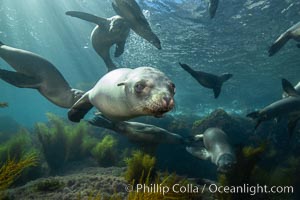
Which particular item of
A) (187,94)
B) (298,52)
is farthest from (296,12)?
(187,94)

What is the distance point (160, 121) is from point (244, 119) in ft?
16.3

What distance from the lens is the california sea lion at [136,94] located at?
10.7 feet

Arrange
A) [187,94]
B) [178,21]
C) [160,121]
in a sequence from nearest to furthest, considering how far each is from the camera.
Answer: [160,121] → [178,21] → [187,94]

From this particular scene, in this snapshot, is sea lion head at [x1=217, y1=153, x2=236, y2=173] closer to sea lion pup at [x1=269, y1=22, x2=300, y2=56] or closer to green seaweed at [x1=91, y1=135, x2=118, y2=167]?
sea lion pup at [x1=269, y1=22, x2=300, y2=56]

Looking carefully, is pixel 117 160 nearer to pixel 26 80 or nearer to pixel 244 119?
pixel 26 80

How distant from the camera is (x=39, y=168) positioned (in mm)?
10539

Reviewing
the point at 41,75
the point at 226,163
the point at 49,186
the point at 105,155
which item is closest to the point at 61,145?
the point at 105,155

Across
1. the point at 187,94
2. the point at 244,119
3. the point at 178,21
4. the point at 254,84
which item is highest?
the point at 178,21

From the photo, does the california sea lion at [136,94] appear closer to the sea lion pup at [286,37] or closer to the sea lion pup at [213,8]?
the sea lion pup at [213,8]

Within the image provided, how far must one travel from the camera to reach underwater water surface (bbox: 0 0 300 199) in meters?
12.2

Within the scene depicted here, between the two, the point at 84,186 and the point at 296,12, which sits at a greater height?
the point at 296,12

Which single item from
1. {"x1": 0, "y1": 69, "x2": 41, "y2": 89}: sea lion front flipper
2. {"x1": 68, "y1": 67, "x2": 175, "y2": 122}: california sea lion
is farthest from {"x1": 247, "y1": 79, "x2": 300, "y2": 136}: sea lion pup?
{"x1": 0, "y1": 69, "x2": 41, "y2": 89}: sea lion front flipper

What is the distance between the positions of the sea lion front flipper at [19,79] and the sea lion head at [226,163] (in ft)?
15.4

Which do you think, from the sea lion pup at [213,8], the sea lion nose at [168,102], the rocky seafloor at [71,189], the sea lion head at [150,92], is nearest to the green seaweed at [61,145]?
the rocky seafloor at [71,189]
